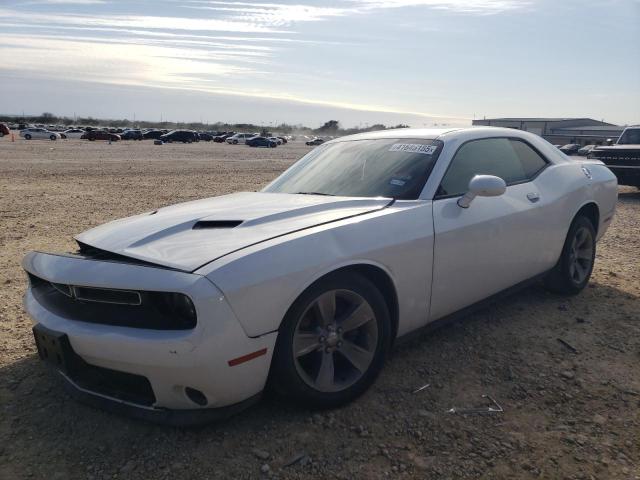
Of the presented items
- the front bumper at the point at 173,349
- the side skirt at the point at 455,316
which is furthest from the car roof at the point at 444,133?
the front bumper at the point at 173,349

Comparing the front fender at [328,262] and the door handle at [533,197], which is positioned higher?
the door handle at [533,197]

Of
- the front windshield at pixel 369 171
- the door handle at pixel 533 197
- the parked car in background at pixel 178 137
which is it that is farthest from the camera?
the parked car in background at pixel 178 137

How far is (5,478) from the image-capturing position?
2.29 meters

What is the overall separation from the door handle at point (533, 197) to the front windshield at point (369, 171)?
0.89 m

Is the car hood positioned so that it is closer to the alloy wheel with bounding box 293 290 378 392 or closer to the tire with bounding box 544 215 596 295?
the alloy wheel with bounding box 293 290 378 392

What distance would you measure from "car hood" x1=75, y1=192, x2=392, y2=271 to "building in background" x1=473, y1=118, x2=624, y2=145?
225ft

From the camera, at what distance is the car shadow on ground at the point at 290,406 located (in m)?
2.47

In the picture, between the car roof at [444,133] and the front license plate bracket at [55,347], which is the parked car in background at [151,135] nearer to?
the car roof at [444,133]

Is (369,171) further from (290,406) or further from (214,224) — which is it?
(290,406)

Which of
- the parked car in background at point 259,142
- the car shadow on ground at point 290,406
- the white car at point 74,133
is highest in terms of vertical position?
the car shadow on ground at point 290,406

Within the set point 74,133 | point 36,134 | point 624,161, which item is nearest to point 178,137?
point 74,133

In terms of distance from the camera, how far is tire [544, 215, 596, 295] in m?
4.41

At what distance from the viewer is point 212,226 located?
2906mm

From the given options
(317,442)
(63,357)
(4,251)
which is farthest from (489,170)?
(4,251)
